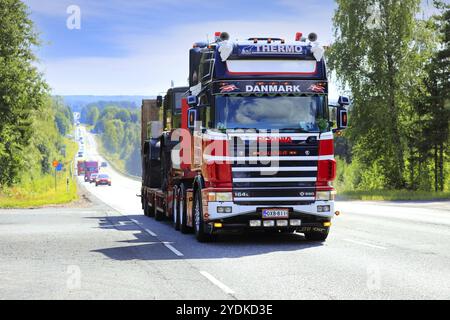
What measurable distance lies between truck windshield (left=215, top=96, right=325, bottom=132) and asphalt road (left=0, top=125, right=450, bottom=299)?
236cm

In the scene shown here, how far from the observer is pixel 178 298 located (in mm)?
9188

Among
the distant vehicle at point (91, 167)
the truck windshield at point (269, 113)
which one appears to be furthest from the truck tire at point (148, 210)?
the distant vehicle at point (91, 167)

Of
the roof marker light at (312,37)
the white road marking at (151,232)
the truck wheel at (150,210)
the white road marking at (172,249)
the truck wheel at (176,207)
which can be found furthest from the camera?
the truck wheel at (150,210)

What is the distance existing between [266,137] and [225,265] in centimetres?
363

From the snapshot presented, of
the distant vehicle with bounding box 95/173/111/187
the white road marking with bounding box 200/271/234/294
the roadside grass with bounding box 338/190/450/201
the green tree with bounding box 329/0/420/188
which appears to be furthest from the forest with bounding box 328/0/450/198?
the white road marking with bounding box 200/271/234/294

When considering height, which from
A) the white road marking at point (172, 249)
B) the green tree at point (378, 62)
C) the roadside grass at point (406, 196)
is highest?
the green tree at point (378, 62)

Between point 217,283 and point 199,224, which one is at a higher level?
point 199,224

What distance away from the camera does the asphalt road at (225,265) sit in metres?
9.73

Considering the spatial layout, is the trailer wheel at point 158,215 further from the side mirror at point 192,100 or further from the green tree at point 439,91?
the green tree at point 439,91

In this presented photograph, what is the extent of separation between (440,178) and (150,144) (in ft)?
120

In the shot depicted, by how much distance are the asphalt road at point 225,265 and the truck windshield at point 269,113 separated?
236cm

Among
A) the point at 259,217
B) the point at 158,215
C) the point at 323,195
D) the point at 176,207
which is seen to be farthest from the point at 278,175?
the point at 158,215

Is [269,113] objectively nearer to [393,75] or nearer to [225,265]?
[225,265]

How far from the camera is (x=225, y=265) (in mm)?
12680
